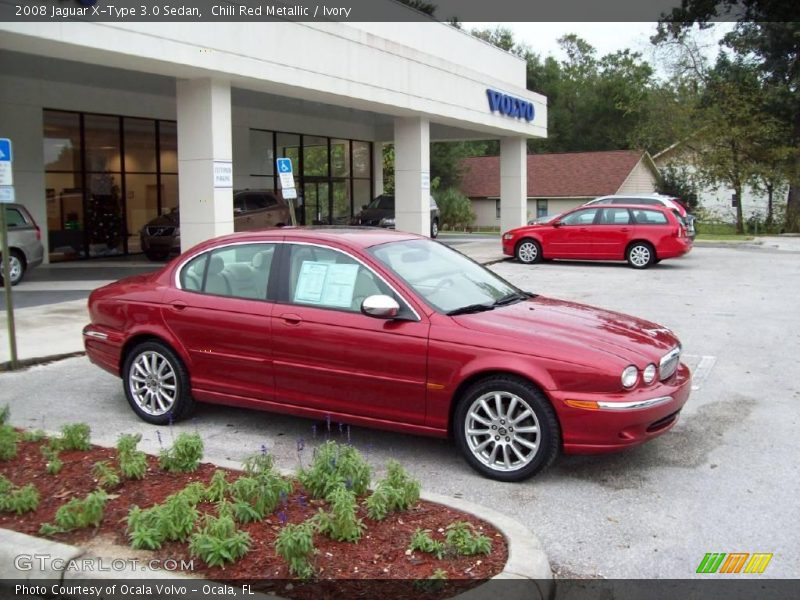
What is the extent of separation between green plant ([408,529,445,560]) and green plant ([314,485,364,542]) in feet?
0.99

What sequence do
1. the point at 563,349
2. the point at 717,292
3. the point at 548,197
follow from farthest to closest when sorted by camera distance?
the point at 548,197
the point at 717,292
the point at 563,349

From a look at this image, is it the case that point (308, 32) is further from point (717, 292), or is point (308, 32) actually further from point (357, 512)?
point (357, 512)

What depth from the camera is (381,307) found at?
18.2 feet

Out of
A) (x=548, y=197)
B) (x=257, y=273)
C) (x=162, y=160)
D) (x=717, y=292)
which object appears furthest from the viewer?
(x=548, y=197)

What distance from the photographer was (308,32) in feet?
51.9

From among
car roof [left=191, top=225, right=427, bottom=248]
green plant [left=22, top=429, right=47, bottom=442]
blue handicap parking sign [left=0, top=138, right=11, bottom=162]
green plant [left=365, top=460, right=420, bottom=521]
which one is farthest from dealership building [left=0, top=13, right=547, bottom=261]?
green plant [left=365, top=460, right=420, bottom=521]

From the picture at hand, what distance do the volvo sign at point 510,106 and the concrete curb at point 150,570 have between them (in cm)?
2153

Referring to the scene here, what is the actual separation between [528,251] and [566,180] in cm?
2900

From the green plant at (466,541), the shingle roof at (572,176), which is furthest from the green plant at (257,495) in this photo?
the shingle roof at (572,176)

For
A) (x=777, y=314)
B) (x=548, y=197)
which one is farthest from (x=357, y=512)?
(x=548, y=197)

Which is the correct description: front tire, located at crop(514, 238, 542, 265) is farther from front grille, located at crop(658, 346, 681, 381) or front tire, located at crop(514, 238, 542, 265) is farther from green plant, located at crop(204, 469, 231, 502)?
green plant, located at crop(204, 469, 231, 502)

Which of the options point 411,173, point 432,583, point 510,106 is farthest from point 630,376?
point 510,106

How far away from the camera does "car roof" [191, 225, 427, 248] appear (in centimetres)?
623

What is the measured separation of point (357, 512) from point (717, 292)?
12423 mm
